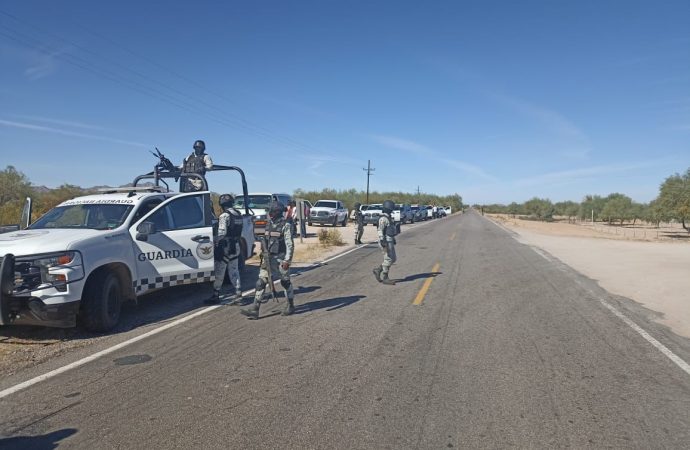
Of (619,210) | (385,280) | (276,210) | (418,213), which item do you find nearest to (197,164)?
(276,210)

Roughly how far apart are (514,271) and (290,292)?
790 centimetres

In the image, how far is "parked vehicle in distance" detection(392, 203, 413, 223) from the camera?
4250cm

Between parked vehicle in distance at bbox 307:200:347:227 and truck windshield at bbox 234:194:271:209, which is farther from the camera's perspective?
parked vehicle in distance at bbox 307:200:347:227

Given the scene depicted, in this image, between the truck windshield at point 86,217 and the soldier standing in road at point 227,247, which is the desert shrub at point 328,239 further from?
the truck windshield at point 86,217

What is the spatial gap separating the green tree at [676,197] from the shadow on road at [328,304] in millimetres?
43659

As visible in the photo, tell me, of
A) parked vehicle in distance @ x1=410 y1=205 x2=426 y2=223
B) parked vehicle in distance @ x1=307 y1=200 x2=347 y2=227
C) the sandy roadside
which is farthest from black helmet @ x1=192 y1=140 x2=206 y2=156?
parked vehicle in distance @ x1=410 y1=205 x2=426 y2=223

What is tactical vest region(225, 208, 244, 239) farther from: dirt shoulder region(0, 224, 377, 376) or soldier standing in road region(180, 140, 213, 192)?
soldier standing in road region(180, 140, 213, 192)

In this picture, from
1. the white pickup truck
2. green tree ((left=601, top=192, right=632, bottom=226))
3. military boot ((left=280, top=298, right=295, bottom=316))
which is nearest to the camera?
the white pickup truck

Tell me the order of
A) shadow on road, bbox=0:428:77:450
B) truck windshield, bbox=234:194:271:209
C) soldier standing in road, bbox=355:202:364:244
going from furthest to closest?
truck windshield, bbox=234:194:271:209
soldier standing in road, bbox=355:202:364:244
shadow on road, bbox=0:428:77:450

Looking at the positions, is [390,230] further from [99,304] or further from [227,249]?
[99,304]

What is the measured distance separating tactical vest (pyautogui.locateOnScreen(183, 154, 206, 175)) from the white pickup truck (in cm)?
200

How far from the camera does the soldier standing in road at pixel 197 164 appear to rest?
1044cm

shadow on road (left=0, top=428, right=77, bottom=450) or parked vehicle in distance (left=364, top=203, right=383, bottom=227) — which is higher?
parked vehicle in distance (left=364, top=203, right=383, bottom=227)

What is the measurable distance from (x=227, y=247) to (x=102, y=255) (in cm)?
211
